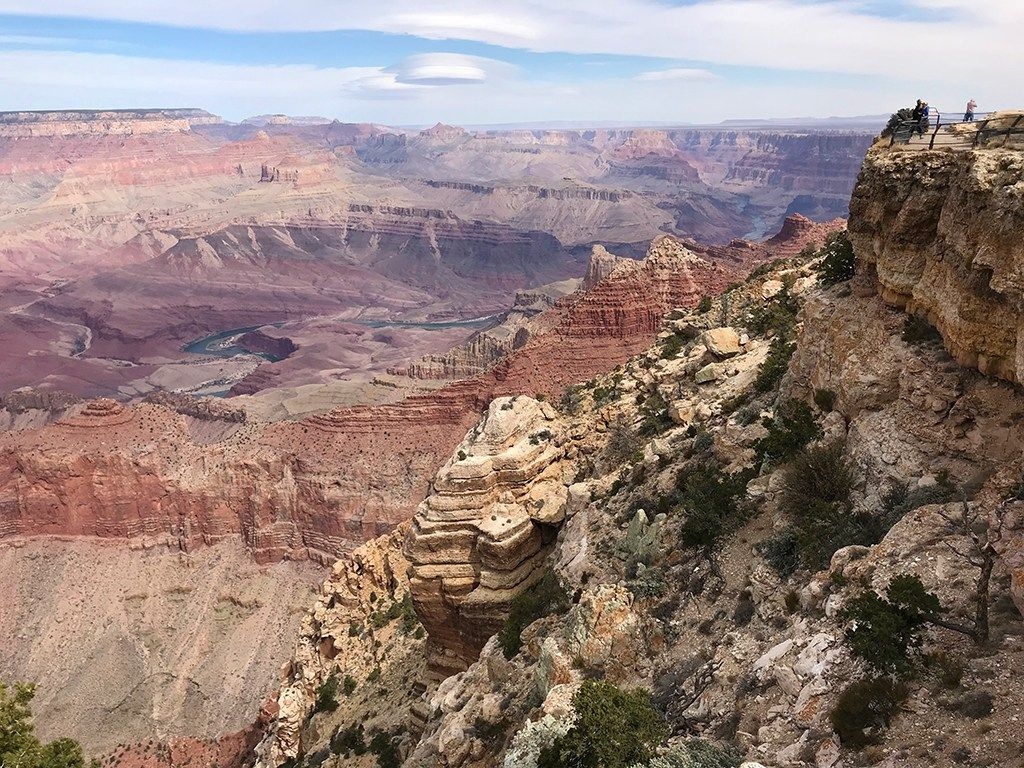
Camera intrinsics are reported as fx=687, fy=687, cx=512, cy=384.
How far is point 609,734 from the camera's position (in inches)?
357

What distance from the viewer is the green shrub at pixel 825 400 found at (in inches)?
534

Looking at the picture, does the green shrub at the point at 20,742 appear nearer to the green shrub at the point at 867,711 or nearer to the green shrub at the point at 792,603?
the green shrub at the point at 792,603

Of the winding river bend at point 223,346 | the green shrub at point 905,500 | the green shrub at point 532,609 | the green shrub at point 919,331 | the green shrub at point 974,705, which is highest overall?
the green shrub at point 919,331

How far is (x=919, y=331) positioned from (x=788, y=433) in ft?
10.1

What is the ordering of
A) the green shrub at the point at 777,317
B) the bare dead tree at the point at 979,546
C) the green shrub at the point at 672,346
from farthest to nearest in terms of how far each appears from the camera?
the green shrub at the point at 672,346 < the green shrub at the point at 777,317 < the bare dead tree at the point at 979,546

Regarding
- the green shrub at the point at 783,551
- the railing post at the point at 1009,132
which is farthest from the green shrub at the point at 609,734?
the railing post at the point at 1009,132

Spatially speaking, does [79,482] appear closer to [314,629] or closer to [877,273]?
[314,629]

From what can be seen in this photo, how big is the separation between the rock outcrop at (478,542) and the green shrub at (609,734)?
897cm

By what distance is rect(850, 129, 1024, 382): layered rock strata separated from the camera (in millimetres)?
9539

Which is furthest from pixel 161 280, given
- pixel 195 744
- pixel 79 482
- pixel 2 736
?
pixel 2 736

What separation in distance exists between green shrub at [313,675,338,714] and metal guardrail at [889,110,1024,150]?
76.6 ft

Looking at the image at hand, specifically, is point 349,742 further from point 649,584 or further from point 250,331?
point 250,331

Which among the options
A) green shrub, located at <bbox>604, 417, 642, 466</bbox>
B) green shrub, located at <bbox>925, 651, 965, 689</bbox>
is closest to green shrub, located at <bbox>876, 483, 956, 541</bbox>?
green shrub, located at <bbox>925, 651, 965, 689</bbox>

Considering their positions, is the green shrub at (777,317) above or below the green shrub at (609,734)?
above
